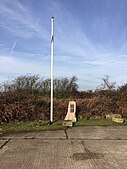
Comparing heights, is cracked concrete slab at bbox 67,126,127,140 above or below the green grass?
below

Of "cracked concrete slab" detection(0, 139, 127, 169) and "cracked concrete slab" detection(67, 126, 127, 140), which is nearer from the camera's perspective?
"cracked concrete slab" detection(0, 139, 127, 169)

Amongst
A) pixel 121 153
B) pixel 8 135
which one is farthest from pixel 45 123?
pixel 121 153

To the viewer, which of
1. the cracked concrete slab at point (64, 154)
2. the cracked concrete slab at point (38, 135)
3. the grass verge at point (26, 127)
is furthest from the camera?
the grass verge at point (26, 127)

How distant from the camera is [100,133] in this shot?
962cm

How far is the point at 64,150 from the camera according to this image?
6.93 m

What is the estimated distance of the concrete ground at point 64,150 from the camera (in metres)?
5.70

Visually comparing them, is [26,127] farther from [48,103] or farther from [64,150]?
[64,150]

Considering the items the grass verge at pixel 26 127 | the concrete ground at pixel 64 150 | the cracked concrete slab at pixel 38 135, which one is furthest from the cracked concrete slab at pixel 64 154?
the grass verge at pixel 26 127

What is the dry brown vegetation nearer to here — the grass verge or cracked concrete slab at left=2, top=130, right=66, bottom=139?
the grass verge

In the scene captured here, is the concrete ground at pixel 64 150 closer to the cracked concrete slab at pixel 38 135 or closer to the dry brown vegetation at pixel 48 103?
the cracked concrete slab at pixel 38 135

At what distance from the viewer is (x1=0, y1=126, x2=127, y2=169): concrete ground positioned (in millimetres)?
5703

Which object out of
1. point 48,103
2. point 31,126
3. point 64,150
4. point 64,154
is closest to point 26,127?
point 31,126

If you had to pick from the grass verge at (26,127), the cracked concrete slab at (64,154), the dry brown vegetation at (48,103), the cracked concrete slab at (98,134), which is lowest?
the cracked concrete slab at (64,154)

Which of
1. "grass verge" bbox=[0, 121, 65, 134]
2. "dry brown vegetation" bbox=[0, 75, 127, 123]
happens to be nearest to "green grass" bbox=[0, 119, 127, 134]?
"grass verge" bbox=[0, 121, 65, 134]
